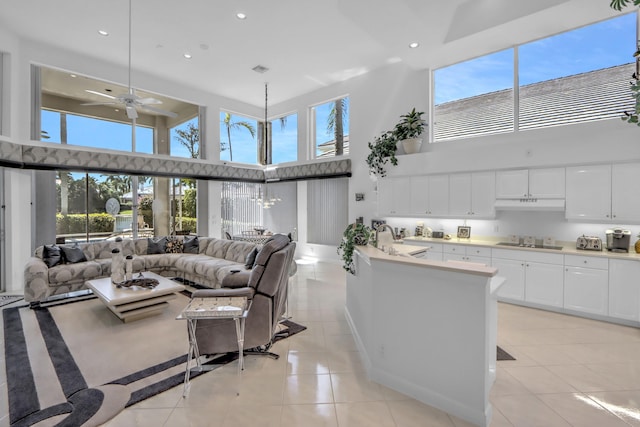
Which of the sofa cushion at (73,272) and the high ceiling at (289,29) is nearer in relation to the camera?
the high ceiling at (289,29)

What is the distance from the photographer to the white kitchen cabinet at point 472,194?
4.77 meters

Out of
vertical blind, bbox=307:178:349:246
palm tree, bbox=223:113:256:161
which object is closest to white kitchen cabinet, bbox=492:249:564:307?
vertical blind, bbox=307:178:349:246

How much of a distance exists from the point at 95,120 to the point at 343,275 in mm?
6341

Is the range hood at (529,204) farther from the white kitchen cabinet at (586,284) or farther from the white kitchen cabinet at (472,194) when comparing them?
the white kitchen cabinet at (586,284)

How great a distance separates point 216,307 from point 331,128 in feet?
20.3

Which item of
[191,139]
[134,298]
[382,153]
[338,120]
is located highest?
[338,120]

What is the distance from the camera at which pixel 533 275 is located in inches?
166

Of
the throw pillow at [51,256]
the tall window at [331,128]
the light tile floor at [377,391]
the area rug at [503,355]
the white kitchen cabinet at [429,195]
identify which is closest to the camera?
the light tile floor at [377,391]

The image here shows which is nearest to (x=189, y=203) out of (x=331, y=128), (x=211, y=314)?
(x=331, y=128)

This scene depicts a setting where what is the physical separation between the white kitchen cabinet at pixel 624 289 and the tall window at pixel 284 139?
693 cm

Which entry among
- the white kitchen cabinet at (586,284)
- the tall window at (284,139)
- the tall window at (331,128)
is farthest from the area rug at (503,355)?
the tall window at (284,139)

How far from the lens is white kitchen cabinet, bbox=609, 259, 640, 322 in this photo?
3.53 metres

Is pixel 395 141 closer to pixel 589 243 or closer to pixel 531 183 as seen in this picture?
pixel 531 183

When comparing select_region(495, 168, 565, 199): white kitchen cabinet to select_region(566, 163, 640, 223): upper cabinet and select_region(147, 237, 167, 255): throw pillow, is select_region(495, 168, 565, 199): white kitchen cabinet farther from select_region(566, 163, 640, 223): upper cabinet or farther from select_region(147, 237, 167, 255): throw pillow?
select_region(147, 237, 167, 255): throw pillow
